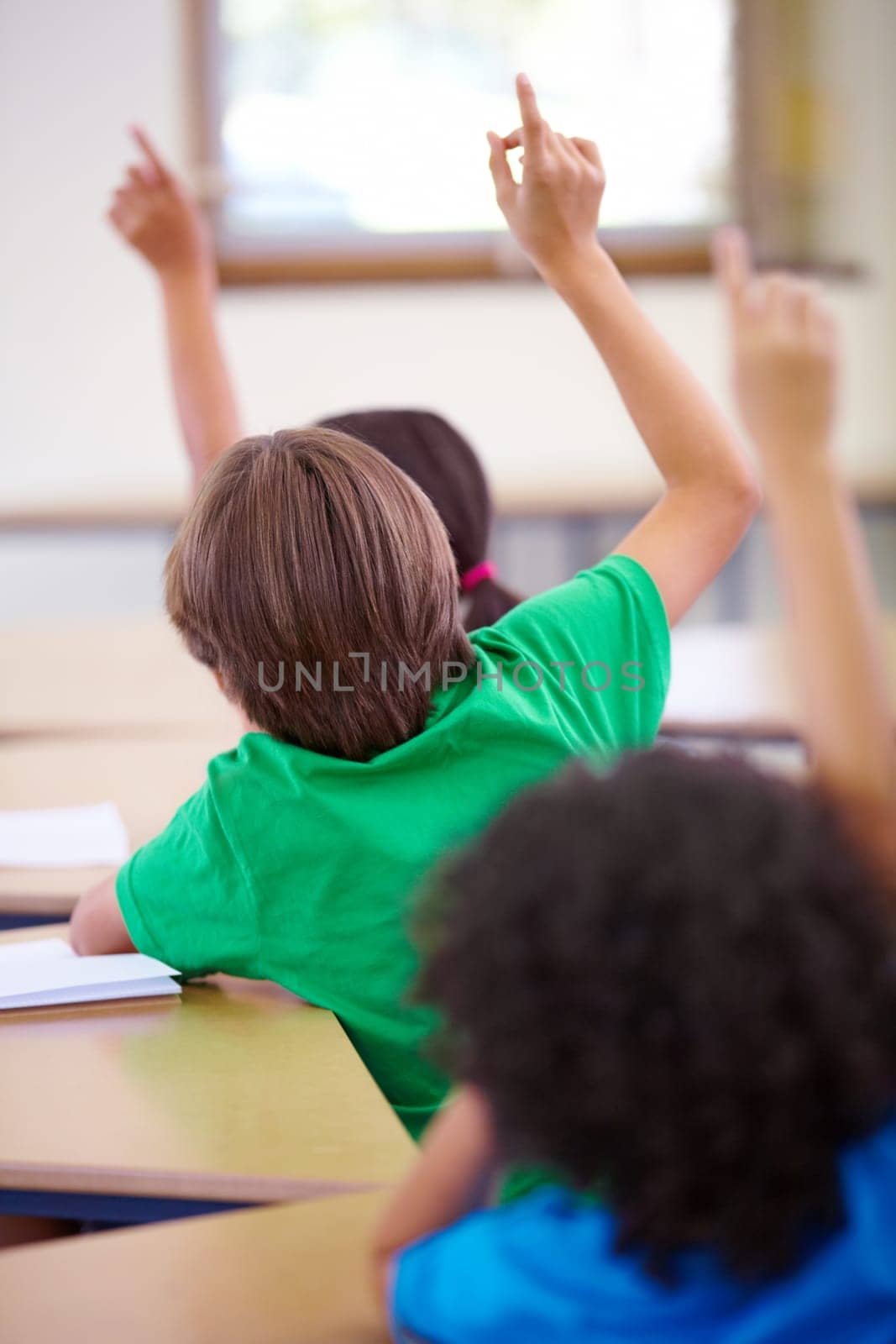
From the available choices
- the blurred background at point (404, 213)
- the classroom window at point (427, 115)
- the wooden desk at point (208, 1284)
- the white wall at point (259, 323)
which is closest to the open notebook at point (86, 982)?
the wooden desk at point (208, 1284)

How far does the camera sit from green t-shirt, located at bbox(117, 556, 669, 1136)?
111 centimetres

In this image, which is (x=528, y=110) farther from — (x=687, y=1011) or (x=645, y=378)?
(x=687, y=1011)

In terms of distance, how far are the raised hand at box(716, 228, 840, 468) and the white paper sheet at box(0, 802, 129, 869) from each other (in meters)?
1.03

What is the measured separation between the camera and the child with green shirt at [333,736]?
3.58 feet

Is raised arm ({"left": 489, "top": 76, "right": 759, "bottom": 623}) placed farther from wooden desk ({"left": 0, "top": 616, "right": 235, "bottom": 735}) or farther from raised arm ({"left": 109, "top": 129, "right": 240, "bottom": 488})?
wooden desk ({"left": 0, "top": 616, "right": 235, "bottom": 735})

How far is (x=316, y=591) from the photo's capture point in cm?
108

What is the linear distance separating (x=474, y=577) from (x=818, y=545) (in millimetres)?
1001

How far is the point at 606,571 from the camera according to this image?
1.28 metres

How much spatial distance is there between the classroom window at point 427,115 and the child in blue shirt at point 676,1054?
3893 millimetres

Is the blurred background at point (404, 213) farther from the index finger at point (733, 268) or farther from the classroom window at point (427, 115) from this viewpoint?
the index finger at point (733, 268)

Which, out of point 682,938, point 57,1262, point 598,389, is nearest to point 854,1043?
point 682,938

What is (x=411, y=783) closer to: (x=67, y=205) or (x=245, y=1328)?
(x=245, y=1328)

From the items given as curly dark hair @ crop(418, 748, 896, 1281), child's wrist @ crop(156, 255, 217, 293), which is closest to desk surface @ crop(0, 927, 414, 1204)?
curly dark hair @ crop(418, 748, 896, 1281)

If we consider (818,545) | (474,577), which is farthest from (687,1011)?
(474,577)
